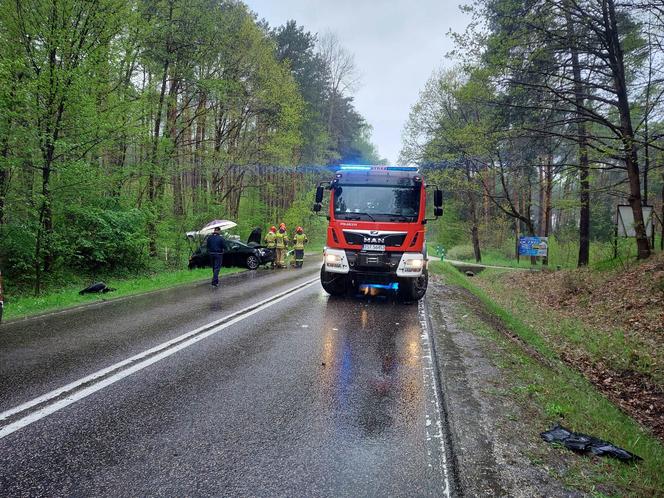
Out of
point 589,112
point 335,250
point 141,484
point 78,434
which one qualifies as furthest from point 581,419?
point 589,112

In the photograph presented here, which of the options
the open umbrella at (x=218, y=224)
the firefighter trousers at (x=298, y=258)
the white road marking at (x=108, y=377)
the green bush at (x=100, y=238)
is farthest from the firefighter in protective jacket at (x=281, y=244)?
the white road marking at (x=108, y=377)

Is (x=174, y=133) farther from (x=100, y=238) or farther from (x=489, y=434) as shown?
(x=489, y=434)

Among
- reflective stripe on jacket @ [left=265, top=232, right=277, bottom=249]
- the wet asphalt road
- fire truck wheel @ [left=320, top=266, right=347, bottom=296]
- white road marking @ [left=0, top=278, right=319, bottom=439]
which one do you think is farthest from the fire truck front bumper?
reflective stripe on jacket @ [left=265, top=232, right=277, bottom=249]

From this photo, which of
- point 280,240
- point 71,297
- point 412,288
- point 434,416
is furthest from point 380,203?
point 280,240

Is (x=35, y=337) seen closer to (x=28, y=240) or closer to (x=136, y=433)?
(x=136, y=433)

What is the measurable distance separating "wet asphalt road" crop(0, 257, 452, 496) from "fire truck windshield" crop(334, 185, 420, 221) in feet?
10.9

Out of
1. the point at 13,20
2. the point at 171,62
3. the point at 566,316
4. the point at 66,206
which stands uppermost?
the point at 171,62

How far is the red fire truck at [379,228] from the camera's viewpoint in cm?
968

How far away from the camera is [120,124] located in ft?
40.7

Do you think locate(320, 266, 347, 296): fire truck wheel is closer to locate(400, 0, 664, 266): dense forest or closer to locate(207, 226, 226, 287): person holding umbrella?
locate(207, 226, 226, 287): person holding umbrella

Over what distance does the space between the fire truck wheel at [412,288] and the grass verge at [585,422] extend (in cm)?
296

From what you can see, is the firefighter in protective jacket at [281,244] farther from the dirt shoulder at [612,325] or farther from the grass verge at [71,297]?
the dirt shoulder at [612,325]

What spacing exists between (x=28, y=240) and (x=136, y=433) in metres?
11.4

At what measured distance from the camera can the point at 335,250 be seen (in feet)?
32.9
